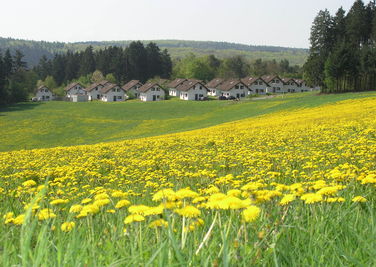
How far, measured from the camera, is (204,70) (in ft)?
526

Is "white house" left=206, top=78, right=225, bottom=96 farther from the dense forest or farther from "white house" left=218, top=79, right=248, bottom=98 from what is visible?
the dense forest

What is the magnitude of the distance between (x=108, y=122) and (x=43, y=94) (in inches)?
3063

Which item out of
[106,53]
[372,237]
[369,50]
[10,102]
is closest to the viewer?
[372,237]

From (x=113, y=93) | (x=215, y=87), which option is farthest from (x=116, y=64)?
(x=215, y=87)

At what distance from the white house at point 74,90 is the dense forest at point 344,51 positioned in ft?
258

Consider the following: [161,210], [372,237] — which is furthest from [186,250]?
[372,237]

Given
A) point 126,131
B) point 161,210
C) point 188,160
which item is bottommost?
point 126,131

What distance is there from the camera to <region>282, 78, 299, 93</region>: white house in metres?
136

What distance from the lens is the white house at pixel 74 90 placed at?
137875 mm

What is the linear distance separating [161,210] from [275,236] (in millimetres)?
653

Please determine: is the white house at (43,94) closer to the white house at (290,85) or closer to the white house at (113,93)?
the white house at (113,93)

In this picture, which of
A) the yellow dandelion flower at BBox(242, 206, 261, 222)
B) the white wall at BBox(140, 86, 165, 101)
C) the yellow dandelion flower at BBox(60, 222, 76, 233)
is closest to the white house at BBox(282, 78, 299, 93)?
the white wall at BBox(140, 86, 165, 101)

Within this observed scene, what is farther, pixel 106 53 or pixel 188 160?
pixel 106 53

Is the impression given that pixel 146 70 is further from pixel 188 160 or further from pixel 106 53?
pixel 188 160
